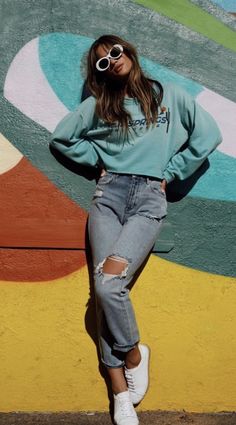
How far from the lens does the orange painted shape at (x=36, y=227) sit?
3.09 meters

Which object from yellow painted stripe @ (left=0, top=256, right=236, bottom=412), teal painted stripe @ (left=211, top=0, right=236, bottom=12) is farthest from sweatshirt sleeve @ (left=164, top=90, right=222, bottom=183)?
teal painted stripe @ (left=211, top=0, right=236, bottom=12)

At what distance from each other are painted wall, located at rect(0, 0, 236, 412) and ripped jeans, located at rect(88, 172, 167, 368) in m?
0.18

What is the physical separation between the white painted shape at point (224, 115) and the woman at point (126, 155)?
18 cm

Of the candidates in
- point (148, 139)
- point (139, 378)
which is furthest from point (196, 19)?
point (139, 378)

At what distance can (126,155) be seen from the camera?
2.96 m

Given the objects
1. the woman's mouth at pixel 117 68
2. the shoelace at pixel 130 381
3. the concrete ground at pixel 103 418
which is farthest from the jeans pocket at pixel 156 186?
the concrete ground at pixel 103 418

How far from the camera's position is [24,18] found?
3107mm

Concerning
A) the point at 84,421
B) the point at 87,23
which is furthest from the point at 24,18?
the point at 84,421

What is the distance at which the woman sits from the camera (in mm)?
2895

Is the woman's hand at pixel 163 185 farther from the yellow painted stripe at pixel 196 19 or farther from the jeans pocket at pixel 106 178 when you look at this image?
the yellow painted stripe at pixel 196 19

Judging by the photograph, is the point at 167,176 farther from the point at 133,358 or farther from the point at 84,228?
the point at 133,358

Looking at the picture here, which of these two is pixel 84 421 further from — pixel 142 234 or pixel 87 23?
pixel 87 23

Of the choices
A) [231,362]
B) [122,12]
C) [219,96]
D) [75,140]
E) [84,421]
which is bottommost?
[84,421]

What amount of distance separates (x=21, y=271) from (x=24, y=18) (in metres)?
1.32
